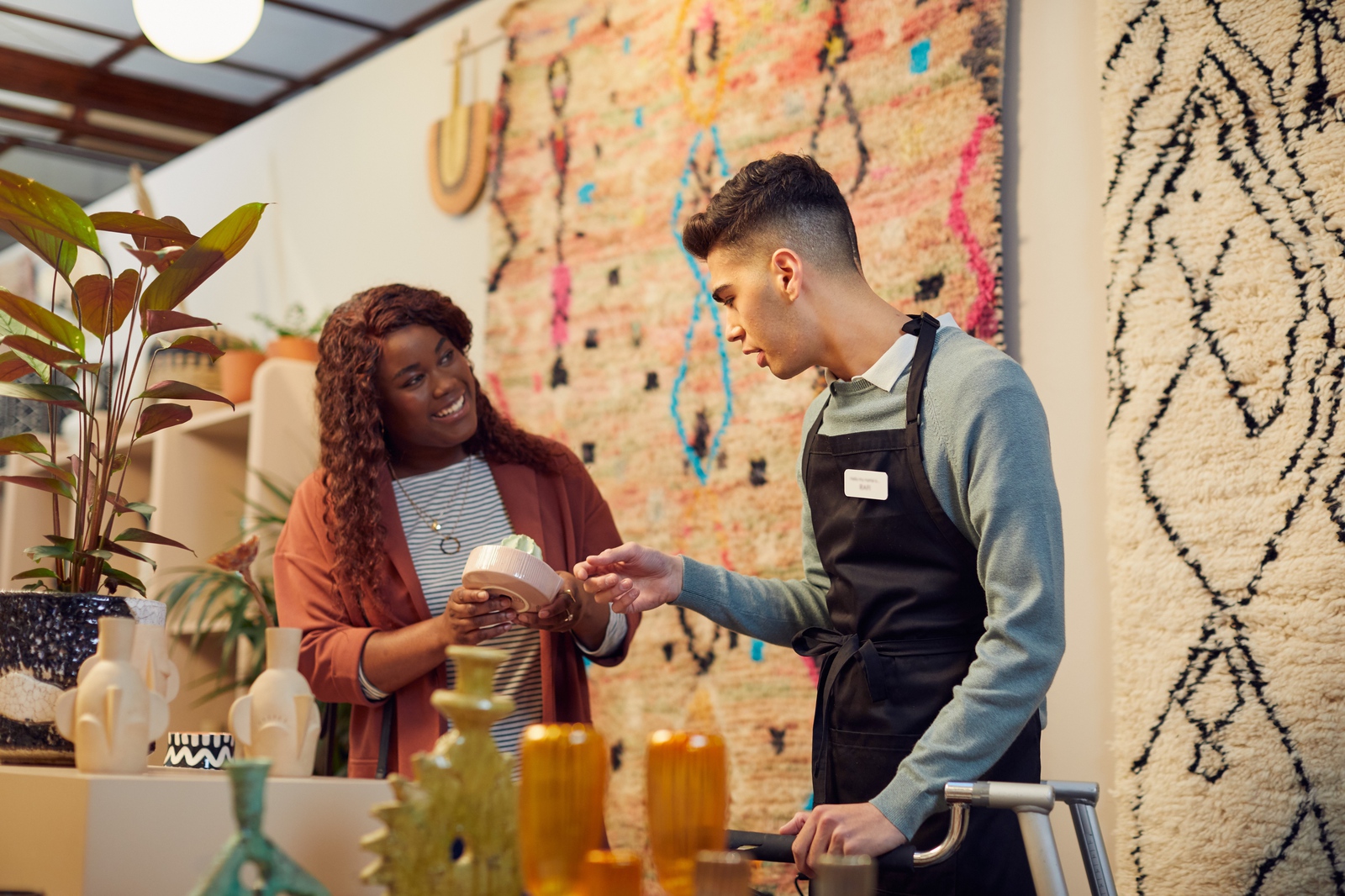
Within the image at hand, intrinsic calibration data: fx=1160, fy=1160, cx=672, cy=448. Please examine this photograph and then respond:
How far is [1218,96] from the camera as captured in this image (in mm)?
1790

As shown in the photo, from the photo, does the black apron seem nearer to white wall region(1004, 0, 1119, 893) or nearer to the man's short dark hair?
the man's short dark hair

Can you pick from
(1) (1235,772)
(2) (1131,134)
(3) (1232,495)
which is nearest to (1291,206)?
(2) (1131,134)

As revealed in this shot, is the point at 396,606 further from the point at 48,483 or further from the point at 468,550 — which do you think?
the point at 48,483

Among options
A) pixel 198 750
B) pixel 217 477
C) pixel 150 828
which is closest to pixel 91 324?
pixel 198 750

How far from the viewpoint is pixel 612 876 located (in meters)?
0.85

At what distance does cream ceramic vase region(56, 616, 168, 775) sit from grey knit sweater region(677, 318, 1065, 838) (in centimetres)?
79

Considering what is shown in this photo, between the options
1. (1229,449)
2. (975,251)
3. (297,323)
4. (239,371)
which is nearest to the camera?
(1229,449)

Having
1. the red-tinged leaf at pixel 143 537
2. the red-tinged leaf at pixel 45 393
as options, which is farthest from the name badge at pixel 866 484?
the red-tinged leaf at pixel 45 393

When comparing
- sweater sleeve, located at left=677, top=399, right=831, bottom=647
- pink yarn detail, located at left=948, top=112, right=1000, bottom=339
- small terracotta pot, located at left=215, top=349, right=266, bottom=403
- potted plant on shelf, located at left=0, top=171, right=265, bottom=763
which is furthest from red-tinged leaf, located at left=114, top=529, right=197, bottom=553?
small terracotta pot, located at left=215, top=349, right=266, bottom=403

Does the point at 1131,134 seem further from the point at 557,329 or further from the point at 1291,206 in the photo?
the point at 557,329

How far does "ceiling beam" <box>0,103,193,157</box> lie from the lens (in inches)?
187

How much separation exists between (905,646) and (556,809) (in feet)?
2.22

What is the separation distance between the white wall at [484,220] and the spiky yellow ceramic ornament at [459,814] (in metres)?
1.30

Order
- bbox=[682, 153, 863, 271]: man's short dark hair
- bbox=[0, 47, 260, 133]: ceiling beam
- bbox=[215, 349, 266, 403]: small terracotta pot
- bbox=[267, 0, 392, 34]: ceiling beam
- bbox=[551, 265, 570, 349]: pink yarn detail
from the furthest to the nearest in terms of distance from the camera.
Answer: bbox=[0, 47, 260, 133]: ceiling beam < bbox=[267, 0, 392, 34]: ceiling beam < bbox=[215, 349, 266, 403]: small terracotta pot < bbox=[551, 265, 570, 349]: pink yarn detail < bbox=[682, 153, 863, 271]: man's short dark hair
